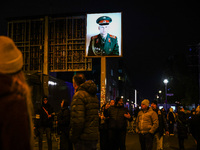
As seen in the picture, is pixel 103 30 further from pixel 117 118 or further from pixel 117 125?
pixel 117 125

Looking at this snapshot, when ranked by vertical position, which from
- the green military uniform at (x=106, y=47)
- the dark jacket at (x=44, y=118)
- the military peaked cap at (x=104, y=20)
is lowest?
the dark jacket at (x=44, y=118)

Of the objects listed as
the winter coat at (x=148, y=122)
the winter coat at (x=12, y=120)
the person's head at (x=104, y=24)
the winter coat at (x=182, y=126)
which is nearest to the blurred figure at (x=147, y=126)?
the winter coat at (x=148, y=122)

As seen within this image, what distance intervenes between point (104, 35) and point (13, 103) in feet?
53.7

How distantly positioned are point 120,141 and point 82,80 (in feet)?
14.1

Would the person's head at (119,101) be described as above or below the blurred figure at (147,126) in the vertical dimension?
above

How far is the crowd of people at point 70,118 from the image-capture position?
1555 mm

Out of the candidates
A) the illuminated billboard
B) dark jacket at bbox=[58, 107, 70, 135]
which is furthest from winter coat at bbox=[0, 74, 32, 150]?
the illuminated billboard

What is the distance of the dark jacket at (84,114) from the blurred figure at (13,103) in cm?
246

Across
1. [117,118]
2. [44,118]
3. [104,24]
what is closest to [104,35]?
[104,24]

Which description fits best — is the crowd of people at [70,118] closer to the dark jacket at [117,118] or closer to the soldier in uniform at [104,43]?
the dark jacket at [117,118]

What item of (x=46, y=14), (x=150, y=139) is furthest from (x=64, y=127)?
(x=46, y=14)

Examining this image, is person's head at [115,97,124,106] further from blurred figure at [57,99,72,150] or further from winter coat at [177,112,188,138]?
winter coat at [177,112,188,138]

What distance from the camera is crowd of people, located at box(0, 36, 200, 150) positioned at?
1.55m

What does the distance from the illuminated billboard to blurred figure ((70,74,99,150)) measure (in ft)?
42.7
